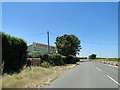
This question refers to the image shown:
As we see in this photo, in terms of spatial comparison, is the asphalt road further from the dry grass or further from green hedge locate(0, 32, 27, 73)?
green hedge locate(0, 32, 27, 73)

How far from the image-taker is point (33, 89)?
8.10 m

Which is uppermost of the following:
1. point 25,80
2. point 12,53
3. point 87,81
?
point 12,53

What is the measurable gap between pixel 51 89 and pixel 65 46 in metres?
41.9

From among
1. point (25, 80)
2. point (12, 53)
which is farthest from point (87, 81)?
point (12, 53)

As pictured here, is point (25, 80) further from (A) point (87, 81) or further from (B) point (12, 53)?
(B) point (12, 53)

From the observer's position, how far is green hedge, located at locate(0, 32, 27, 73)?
13511 millimetres

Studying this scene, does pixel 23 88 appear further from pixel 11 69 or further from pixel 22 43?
pixel 22 43

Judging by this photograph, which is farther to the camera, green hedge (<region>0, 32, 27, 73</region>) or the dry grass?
green hedge (<region>0, 32, 27, 73</region>)

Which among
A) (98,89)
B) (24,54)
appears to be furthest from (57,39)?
(98,89)

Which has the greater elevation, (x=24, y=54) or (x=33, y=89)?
(x=24, y=54)

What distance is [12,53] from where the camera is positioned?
14664 mm

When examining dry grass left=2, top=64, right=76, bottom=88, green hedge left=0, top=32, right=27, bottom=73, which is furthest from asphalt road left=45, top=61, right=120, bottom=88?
green hedge left=0, top=32, right=27, bottom=73

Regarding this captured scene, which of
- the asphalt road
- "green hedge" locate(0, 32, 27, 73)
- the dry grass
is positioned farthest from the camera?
"green hedge" locate(0, 32, 27, 73)

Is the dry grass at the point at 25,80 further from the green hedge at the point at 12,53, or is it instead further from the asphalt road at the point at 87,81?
the green hedge at the point at 12,53
